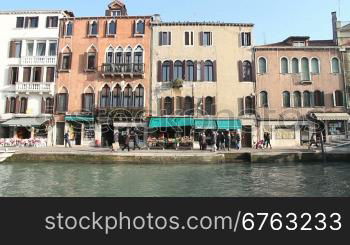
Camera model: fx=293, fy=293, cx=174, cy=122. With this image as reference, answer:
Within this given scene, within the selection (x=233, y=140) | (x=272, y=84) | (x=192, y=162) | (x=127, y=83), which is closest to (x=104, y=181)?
(x=192, y=162)

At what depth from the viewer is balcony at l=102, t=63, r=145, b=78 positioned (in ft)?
86.5

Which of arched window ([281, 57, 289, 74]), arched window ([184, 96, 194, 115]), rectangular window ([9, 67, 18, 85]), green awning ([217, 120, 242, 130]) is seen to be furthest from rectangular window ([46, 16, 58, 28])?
arched window ([281, 57, 289, 74])

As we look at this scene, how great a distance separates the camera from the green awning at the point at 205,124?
988 inches

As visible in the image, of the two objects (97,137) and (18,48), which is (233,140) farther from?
(18,48)

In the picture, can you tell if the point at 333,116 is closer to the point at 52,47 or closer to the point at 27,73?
the point at 52,47

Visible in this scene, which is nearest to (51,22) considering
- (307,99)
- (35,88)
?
(35,88)

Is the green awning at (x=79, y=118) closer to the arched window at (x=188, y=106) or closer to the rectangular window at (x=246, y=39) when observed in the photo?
the arched window at (x=188, y=106)

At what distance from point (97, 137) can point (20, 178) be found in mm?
12959

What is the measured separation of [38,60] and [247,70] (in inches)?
763

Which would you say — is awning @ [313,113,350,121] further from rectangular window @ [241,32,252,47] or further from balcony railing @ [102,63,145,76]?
balcony railing @ [102,63,145,76]

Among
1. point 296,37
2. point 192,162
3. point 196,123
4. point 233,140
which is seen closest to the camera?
point 192,162

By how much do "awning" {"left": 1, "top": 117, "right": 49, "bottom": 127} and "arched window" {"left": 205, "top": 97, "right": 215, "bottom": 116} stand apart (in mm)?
14316

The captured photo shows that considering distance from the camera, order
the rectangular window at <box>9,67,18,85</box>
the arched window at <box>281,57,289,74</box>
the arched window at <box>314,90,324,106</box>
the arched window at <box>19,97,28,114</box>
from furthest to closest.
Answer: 1. the rectangular window at <box>9,67,18,85</box>
2. the arched window at <box>19,97,28,114</box>
3. the arched window at <box>281,57,289,74</box>
4. the arched window at <box>314,90,324,106</box>

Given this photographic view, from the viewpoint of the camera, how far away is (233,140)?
75.7 ft
